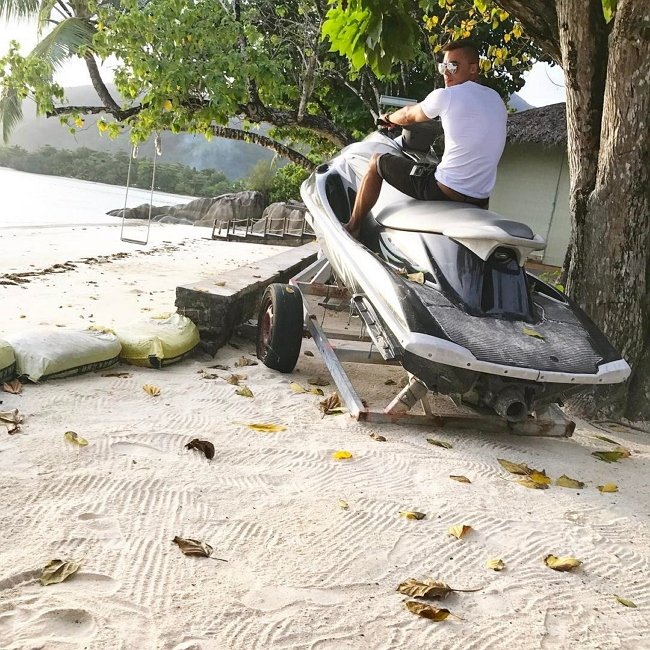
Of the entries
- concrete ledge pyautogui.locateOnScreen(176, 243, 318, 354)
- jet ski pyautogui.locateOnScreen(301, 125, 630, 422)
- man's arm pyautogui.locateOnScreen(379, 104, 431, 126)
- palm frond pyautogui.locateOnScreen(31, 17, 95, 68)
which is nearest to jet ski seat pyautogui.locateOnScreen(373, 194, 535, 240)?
jet ski pyautogui.locateOnScreen(301, 125, 630, 422)

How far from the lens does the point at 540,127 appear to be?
13922 millimetres

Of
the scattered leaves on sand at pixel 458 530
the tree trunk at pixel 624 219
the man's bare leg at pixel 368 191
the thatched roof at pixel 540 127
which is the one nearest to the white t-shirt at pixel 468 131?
Result: the man's bare leg at pixel 368 191

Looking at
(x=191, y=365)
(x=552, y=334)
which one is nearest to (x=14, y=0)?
(x=191, y=365)

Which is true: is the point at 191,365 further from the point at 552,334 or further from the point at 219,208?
the point at 219,208

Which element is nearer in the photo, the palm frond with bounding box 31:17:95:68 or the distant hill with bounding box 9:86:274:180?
the palm frond with bounding box 31:17:95:68

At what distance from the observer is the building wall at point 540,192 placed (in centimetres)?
1443

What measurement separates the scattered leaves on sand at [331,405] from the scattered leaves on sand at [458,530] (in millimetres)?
1421

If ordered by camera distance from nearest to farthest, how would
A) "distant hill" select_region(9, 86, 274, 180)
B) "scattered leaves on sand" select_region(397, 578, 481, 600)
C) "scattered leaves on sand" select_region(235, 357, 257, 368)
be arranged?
"scattered leaves on sand" select_region(397, 578, 481, 600) → "scattered leaves on sand" select_region(235, 357, 257, 368) → "distant hill" select_region(9, 86, 274, 180)

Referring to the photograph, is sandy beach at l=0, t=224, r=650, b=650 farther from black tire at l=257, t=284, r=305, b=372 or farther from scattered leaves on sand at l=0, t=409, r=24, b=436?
black tire at l=257, t=284, r=305, b=372

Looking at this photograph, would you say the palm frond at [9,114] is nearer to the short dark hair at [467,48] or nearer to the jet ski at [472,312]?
the short dark hair at [467,48]

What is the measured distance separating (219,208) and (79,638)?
3157 cm

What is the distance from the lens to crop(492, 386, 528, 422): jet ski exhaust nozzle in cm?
350

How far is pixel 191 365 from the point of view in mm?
4832

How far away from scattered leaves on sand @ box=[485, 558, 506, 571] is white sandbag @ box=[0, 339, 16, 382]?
2.68 meters
